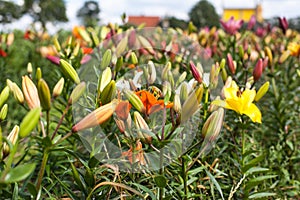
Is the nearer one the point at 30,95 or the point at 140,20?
the point at 30,95

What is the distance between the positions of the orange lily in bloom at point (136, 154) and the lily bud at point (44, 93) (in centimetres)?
32

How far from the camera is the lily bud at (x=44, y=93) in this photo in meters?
0.86

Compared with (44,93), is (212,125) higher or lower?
lower

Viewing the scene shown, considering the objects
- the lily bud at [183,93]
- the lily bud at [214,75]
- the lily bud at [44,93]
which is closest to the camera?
the lily bud at [44,93]

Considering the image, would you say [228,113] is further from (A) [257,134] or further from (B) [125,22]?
(B) [125,22]

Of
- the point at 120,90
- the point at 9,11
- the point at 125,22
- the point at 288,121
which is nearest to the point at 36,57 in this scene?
the point at 125,22

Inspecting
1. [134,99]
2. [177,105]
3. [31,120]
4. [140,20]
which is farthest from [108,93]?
[140,20]

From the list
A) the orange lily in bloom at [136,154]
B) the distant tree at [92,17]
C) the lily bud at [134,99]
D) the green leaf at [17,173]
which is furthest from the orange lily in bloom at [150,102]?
the distant tree at [92,17]

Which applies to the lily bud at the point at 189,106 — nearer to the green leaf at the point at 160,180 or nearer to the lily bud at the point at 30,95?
the green leaf at the point at 160,180

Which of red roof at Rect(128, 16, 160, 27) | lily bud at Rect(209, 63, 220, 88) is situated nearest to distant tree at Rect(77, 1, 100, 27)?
red roof at Rect(128, 16, 160, 27)

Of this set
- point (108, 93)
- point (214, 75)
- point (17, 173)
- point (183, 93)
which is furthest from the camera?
point (214, 75)

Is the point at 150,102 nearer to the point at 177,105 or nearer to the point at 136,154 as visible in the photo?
the point at 177,105

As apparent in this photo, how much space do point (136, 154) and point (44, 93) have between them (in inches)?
14.4

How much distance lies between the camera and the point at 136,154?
1.15 metres
